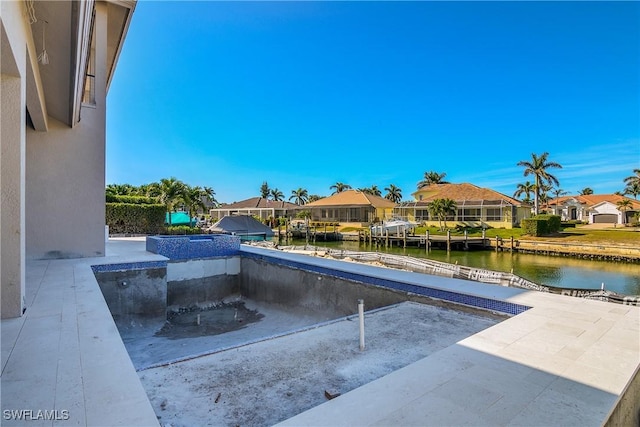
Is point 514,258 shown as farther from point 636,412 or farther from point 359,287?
point 636,412

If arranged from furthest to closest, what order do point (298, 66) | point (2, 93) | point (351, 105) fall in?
1. point (351, 105)
2. point (298, 66)
3. point (2, 93)

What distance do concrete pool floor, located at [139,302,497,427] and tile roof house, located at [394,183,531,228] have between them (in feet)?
114

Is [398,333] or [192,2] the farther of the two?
[192,2]

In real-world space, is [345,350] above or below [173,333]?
above

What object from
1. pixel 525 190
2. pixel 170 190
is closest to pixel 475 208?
pixel 525 190

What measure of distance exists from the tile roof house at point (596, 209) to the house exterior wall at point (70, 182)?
58.8 meters

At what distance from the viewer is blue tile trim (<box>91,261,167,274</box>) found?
7316mm

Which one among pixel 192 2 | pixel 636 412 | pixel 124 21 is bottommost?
pixel 636 412

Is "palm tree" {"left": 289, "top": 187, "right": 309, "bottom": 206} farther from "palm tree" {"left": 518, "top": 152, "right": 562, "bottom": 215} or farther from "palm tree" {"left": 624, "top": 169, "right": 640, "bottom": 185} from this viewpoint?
"palm tree" {"left": 624, "top": 169, "right": 640, "bottom": 185}

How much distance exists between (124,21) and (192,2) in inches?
74.1

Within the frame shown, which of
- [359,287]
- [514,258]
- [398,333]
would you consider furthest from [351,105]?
[398,333]

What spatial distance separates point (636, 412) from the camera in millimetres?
2654

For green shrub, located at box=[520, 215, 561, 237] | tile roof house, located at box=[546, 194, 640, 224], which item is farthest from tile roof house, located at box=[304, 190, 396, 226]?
tile roof house, located at box=[546, 194, 640, 224]

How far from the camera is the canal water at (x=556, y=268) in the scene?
16.5m
